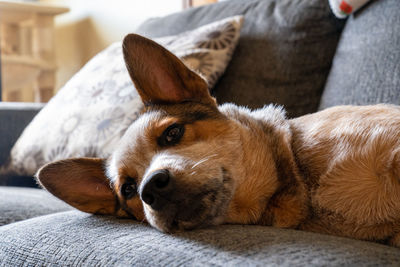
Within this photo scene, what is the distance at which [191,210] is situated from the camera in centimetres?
114

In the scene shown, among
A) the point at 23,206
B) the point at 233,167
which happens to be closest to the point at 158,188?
the point at 233,167

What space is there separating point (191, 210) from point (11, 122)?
1.91 meters

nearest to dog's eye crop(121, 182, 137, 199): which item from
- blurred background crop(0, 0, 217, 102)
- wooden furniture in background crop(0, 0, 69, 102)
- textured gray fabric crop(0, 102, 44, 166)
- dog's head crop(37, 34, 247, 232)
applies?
dog's head crop(37, 34, 247, 232)

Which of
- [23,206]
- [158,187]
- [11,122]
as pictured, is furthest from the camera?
[11,122]

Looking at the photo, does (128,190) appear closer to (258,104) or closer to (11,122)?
(258,104)

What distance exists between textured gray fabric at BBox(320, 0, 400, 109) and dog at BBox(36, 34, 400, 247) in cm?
35

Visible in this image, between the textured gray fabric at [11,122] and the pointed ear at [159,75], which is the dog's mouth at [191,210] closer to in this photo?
the pointed ear at [159,75]

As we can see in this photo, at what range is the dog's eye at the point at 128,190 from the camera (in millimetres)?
1438

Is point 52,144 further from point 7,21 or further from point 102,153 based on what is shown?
point 7,21

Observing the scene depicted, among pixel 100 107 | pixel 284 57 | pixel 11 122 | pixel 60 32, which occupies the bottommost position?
pixel 11 122

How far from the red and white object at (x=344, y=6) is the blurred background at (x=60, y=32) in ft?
6.03

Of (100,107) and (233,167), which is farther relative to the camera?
(100,107)

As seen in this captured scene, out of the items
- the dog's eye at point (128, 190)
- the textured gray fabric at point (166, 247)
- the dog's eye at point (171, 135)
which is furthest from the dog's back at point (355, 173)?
the dog's eye at point (128, 190)

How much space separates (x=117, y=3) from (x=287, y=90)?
3.17 m
